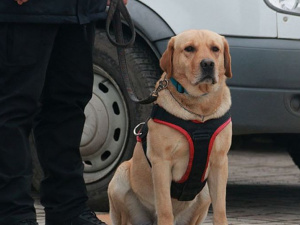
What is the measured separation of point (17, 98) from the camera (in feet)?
13.3

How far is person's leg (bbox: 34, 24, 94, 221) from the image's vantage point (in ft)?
14.0

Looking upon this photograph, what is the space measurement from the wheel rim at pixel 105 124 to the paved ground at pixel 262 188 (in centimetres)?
35

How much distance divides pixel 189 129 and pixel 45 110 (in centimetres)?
67

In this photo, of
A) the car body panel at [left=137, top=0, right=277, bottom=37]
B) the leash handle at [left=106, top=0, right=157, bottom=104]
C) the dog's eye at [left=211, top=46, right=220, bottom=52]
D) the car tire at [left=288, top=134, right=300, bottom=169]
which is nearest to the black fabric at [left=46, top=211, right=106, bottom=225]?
the leash handle at [left=106, top=0, right=157, bottom=104]

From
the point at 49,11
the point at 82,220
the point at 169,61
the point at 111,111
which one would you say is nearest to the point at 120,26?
the point at 169,61

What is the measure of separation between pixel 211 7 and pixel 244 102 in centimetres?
56

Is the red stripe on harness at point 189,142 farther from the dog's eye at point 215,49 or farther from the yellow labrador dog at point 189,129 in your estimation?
the dog's eye at point 215,49

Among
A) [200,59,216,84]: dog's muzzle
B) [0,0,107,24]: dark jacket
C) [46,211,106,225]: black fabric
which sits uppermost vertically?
[0,0,107,24]: dark jacket

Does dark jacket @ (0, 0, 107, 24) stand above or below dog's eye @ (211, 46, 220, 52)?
above

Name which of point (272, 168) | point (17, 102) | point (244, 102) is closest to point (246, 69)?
point (244, 102)

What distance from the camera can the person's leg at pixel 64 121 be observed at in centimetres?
427

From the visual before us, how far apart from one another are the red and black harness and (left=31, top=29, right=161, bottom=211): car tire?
0.95 meters

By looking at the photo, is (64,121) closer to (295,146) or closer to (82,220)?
(82,220)

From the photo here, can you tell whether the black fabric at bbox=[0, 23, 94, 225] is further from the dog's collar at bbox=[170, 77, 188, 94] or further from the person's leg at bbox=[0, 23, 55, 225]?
the dog's collar at bbox=[170, 77, 188, 94]
